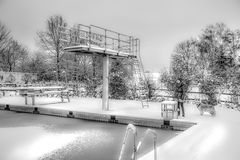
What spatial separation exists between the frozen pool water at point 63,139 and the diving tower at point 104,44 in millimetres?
2133

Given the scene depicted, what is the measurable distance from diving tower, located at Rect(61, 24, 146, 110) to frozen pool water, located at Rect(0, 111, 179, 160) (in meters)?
2.13

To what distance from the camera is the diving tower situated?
28.2 feet

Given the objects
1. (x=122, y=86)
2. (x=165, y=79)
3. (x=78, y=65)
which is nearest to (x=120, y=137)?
(x=165, y=79)

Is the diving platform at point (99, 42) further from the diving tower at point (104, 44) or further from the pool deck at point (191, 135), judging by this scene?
the pool deck at point (191, 135)

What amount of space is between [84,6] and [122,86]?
917 inches

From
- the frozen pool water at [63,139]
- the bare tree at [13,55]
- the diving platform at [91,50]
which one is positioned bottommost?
the frozen pool water at [63,139]

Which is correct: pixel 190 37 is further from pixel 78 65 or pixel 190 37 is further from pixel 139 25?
pixel 78 65

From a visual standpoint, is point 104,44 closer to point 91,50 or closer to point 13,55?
point 91,50

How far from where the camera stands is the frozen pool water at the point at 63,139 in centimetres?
505

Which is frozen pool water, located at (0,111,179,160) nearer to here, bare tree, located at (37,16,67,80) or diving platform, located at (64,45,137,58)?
diving platform, located at (64,45,137,58)

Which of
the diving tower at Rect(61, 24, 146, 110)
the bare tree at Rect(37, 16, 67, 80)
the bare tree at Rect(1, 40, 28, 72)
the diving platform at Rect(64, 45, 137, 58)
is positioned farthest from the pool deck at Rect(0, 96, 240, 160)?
the bare tree at Rect(1, 40, 28, 72)

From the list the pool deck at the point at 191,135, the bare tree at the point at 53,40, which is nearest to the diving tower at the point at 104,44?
the pool deck at the point at 191,135

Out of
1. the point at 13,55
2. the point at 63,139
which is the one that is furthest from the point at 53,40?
the point at 63,139

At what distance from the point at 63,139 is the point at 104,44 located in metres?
4.57
